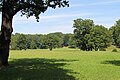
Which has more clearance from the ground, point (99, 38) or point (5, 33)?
point (99, 38)

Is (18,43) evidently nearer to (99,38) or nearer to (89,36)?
(89,36)

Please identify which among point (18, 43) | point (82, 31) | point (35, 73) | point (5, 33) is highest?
point (82, 31)

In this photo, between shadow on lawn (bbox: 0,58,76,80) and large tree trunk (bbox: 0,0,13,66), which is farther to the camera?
large tree trunk (bbox: 0,0,13,66)

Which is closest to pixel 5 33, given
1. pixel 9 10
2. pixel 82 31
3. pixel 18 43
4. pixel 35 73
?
pixel 9 10

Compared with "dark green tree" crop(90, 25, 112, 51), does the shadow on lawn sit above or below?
below

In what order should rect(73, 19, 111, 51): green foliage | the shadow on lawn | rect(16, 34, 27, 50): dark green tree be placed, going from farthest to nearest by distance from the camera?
1. rect(16, 34, 27, 50): dark green tree
2. rect(73, 19, 111, 51): green foliage
3. the shadow on lawn

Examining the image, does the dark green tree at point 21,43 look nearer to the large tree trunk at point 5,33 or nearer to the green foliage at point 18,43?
the green foliage at point 18,43

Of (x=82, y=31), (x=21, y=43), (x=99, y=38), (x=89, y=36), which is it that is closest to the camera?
(x=89, y=36)

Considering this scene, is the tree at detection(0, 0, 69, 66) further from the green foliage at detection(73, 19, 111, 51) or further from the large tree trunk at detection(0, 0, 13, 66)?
the green foliage at detection(73, 19, 111, 51)

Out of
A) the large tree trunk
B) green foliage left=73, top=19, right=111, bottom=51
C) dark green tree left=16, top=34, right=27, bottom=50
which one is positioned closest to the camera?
the large tree trunk

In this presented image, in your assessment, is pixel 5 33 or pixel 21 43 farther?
pixel 21 43

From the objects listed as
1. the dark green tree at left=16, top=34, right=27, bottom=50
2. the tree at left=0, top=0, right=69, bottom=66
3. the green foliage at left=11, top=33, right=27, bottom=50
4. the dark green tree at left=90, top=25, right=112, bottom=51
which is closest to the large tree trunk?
the tree at left=0, top=0, right=69, bottom=66

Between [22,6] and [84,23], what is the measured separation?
107780 mm

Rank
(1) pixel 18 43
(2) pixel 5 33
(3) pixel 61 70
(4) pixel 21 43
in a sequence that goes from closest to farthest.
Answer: (3) pixel 61 70 → (2) pixel 5 33 → (1) pixel 18 43 → (4) pixel 21 43
